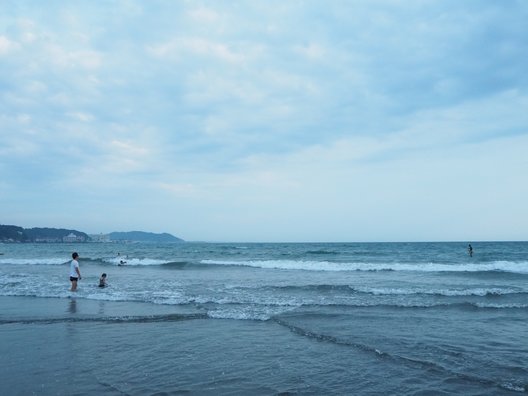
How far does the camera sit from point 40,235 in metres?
186

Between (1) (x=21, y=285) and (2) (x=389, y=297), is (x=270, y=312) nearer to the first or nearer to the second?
(2) (x=389, y=297)

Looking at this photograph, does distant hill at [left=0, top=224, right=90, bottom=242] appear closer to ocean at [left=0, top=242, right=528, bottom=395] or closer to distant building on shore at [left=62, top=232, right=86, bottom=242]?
distant building on shore at [left=62, top=232, right=86, bottom=242]

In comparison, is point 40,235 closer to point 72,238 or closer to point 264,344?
point 72,238

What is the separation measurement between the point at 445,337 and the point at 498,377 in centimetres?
257

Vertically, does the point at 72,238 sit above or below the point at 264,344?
below

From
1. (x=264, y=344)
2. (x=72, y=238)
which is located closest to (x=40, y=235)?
(x=72, y=238)

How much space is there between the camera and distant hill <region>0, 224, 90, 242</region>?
526ft

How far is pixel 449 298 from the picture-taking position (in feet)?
48.5

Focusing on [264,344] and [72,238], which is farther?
[72,238]

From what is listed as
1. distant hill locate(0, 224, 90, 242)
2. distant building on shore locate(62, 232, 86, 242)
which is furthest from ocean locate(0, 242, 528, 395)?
distant building on shore locate(62, 232, 86, 242)

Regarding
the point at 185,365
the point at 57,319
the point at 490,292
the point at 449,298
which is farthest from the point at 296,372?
the point at 490,292

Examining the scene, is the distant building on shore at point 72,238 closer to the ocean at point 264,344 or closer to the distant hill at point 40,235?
the distant hill at point 40,235

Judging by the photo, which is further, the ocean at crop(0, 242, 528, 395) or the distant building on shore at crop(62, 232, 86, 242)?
the distant building on shore at crop(62, 232, 86, 242)

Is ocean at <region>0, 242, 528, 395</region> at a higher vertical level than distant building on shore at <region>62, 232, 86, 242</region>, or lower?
higher
